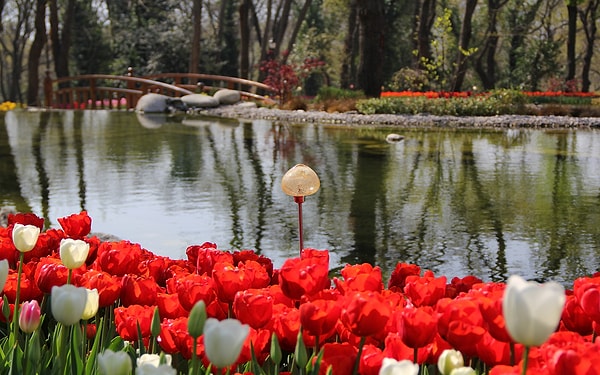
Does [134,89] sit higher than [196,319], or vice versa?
[134,89]

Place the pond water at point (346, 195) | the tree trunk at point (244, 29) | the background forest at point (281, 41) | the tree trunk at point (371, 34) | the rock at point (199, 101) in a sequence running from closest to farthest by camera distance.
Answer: the pond water at point (346, 195) → the tree trunk at point (371, 34) → the rock at point (199, 101) → the tree trunk at point (244, 29) → the background forest at point (281, 41)

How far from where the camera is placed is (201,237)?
625 centimetres

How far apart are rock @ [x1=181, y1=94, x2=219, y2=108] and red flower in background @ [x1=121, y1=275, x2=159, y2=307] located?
910 inches

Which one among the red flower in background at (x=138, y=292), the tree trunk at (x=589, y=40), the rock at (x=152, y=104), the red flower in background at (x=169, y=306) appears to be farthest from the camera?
the tree trunk at (x=589, y=40)

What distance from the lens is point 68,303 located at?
152 cm

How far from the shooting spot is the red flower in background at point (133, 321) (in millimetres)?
1991

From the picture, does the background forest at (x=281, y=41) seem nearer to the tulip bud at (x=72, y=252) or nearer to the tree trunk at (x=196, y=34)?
the tree trunk at (x=196, y=34)

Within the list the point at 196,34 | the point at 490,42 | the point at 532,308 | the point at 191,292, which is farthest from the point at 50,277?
the point at 490,42

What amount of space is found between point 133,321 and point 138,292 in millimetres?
229

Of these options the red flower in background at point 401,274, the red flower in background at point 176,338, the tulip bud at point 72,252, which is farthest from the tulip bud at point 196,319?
the red flower in background at point 401,274

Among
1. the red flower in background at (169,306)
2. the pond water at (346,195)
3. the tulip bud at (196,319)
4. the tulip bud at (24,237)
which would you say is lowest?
the pond water at (346,195)

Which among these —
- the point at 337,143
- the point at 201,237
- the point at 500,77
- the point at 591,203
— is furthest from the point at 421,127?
the point at 500,77

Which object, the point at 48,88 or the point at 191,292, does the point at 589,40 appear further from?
the point at 191,292

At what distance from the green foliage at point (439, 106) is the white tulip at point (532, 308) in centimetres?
1997
